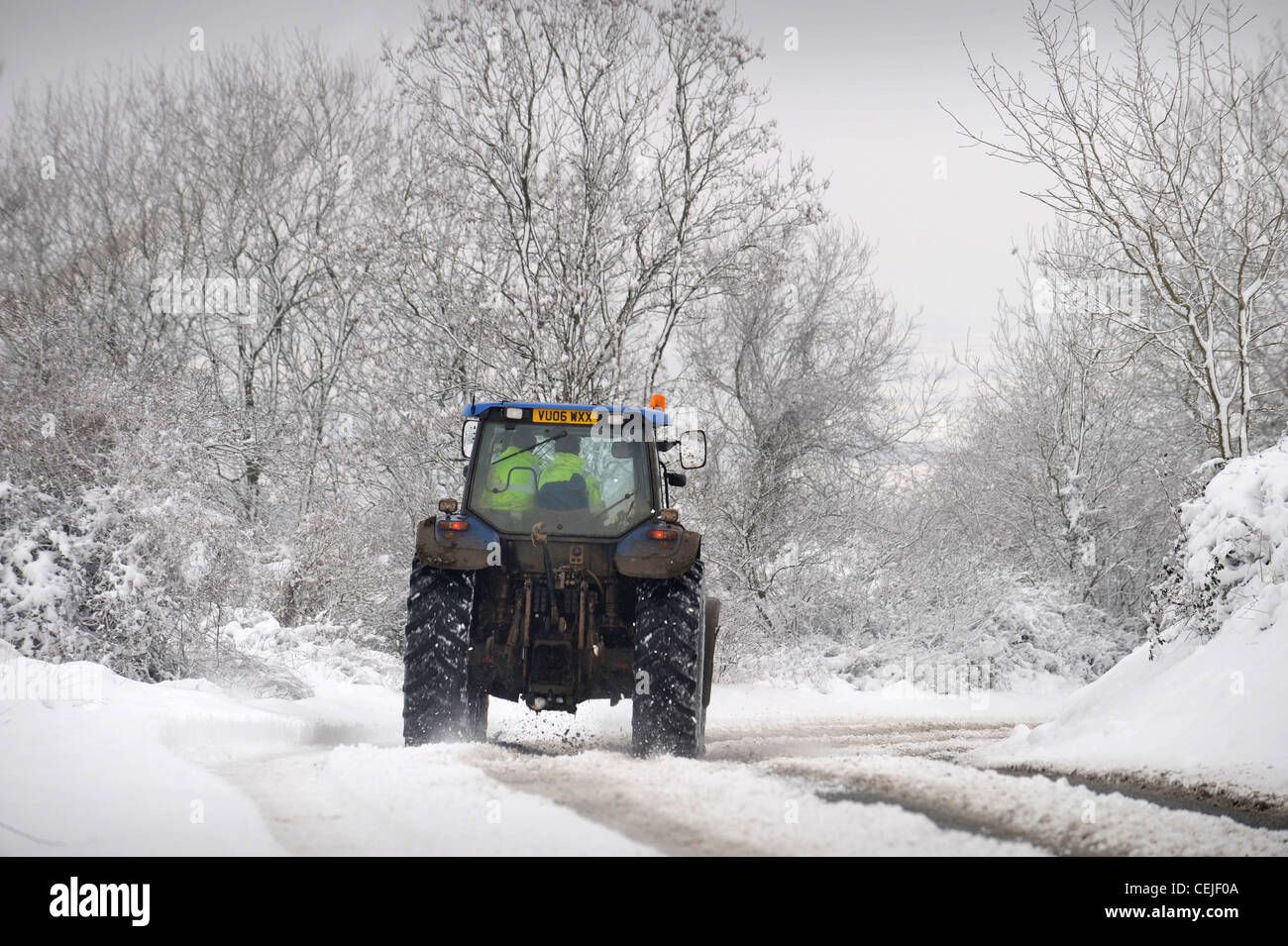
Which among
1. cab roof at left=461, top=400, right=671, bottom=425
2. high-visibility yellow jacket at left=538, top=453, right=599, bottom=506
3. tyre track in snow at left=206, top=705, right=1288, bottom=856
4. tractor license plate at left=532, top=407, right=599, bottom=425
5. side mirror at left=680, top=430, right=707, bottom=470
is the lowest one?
tyre track in snow at left=206, top=705, right=1288, bottom=856

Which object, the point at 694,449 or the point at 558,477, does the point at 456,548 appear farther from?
the point at 694,449

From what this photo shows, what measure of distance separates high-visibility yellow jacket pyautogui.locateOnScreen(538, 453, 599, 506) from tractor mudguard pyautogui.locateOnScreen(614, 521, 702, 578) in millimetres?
777

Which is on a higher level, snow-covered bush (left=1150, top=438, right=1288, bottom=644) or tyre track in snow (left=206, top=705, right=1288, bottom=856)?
snow-covered bush (left=1150, top=438, right=1288, bottom=644)

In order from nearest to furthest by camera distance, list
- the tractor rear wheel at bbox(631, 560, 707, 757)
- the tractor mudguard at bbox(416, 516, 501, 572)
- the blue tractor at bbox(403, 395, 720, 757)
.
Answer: the tractor rear wheel at bbox(631, 560, 707, 757) < the blue tractor at bbox(403, 395, 720, 757) < the tractor mudguard at bbox(416, 516, 501, 572)

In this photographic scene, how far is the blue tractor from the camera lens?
645 centimetres

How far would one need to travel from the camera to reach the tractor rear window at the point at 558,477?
7246 mm

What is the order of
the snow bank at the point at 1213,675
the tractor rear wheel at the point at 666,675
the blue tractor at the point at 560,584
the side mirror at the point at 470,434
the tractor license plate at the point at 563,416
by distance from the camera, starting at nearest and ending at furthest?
the snow bank at the point at 1213,675
the tractor rear wheel at the point at 666,675
the blue tractor at the point at 560,584
the tractor license plate at the point at 563,416
the side mirror at the point at 470,434

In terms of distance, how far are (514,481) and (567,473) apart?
0.37 m

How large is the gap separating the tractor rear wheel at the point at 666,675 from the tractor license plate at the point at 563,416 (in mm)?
1418

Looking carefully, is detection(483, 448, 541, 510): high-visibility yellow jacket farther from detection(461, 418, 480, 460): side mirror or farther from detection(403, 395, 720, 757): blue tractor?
detection(461, 418, 480, 460): side mirror

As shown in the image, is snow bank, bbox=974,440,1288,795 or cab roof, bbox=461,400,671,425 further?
cab roof, bbox=461,400,671,425

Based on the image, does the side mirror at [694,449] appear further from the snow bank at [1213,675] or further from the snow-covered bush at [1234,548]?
the snow-covered bush at [1234,548]
